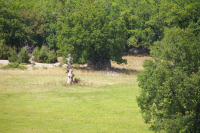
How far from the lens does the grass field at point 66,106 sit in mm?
19703

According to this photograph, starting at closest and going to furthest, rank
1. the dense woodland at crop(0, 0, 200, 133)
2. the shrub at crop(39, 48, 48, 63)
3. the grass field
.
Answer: the dense woodland at crop(0, 0, 200, 133) → the grass field → the shrub at crop(39, 48, 48, 63)

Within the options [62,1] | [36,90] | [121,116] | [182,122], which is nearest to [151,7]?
[62,1]

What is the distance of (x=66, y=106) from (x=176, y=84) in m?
12.1

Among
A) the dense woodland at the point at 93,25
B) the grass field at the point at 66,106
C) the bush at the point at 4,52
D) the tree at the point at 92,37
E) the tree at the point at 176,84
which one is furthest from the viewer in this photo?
the bush at the point at 4,52

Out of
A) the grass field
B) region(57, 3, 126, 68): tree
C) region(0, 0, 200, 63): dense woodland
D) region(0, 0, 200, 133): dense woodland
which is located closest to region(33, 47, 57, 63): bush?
region(0, 0, 200, 133): dense woodland

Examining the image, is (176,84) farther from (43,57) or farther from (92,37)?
(43,57)

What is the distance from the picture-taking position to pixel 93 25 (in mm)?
49344

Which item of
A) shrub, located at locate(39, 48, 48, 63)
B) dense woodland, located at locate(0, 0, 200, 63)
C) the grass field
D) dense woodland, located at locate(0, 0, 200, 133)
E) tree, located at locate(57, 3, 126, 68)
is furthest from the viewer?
shrub, located at locate(39, 48, 48, 63)

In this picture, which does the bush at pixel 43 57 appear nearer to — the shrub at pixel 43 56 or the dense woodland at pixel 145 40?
the shrub at pixel 43 56

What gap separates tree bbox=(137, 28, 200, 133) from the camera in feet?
51.3

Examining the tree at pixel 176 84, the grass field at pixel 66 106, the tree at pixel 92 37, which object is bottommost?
the grass field at pixel 66 106

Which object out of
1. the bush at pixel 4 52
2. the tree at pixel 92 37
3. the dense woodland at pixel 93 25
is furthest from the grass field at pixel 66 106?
the bush at pixel 4 52

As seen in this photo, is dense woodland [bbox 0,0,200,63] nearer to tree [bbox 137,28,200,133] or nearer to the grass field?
the grass field

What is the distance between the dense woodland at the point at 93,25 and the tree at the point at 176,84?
30.4 metres
